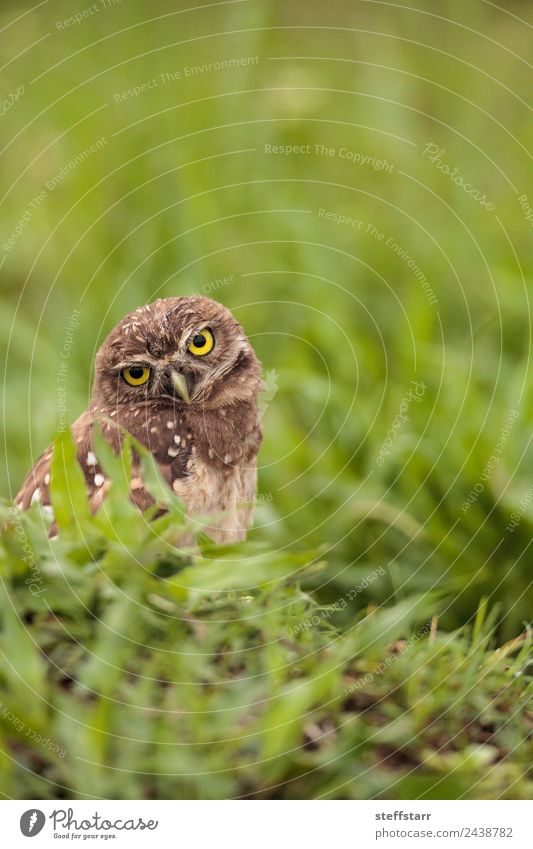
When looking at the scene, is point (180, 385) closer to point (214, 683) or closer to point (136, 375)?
point (136, 375)

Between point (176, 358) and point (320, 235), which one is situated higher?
point (320, 235)

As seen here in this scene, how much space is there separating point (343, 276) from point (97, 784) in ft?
8.44

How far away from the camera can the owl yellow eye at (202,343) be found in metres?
2.89

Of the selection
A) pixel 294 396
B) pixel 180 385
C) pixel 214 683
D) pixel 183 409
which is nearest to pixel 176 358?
pixel 180 385

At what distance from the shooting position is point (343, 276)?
431 cm

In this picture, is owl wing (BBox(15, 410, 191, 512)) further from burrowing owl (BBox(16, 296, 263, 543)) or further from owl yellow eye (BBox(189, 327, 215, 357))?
owl yellow eye (BBox(189, 327, 215, 357))

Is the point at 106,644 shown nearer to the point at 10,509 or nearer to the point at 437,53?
the point at 10,509

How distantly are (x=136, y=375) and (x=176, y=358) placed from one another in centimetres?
14

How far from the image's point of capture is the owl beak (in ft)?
9.38

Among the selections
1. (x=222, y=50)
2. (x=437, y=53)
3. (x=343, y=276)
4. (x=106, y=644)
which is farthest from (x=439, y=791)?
(x=437, y=53)

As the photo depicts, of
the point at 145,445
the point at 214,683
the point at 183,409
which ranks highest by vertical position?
the point at 183,409

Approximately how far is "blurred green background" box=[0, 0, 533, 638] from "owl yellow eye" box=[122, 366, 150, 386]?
601mm

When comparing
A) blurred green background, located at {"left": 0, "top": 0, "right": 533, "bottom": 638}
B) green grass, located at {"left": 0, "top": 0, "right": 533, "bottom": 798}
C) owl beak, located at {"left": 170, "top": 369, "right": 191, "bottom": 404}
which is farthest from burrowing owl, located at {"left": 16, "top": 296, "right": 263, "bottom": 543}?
blurred green background, located at {"left": 0, "top": 0, "right": 533, "bottom": 638}

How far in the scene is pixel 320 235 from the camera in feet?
14.6
